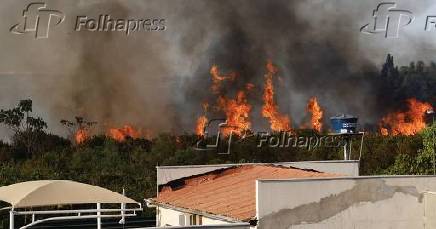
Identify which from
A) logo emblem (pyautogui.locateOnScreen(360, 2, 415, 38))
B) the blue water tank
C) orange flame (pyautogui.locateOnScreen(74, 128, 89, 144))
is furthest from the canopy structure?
logo emblem (pyautogui.locateOnScreen(360, 2, 415, 38))

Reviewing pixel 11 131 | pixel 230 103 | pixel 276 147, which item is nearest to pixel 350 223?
pixel 276 147

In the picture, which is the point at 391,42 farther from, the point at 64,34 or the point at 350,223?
the point at 350,223

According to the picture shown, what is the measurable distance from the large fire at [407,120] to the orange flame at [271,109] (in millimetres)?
11341

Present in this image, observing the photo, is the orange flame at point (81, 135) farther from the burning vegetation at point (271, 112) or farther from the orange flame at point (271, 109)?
the orange flame at point (271, 109)

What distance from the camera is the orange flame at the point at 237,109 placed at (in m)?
86.8

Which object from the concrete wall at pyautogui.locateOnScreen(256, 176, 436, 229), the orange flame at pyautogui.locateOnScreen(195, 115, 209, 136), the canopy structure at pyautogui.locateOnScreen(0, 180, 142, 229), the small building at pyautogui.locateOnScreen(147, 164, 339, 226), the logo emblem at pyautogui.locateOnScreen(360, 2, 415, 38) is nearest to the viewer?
the canopy structure at pyautogui.locateOnScreen(0, 180, 142, 229)

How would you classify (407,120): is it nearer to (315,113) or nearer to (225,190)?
(315,113)

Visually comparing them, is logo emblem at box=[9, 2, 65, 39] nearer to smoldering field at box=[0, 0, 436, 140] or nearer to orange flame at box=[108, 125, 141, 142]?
smoldering field at box=[0, 0, 436, 140]

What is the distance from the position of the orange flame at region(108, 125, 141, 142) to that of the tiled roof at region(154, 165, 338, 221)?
53826 mm

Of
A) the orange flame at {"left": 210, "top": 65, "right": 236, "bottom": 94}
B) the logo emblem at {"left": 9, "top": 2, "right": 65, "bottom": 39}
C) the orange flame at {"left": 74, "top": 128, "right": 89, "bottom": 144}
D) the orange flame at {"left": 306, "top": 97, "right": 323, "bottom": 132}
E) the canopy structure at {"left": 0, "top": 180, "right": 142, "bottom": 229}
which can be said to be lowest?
the canopy structure at {"left": 0, "top": 180, "right": 142, "bottom": 229}

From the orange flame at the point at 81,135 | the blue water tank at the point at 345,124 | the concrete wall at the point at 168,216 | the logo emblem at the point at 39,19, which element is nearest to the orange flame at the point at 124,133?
the orange flame at the point at 81,135

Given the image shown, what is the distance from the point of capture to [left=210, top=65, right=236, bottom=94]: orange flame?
8819cm

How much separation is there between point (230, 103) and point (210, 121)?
5.20 m

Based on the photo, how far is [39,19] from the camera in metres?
85.8
